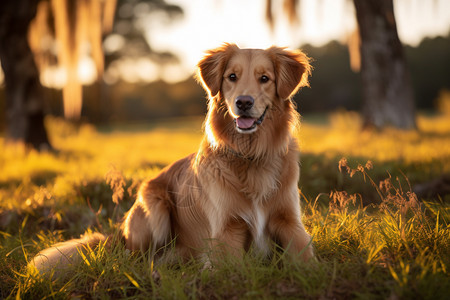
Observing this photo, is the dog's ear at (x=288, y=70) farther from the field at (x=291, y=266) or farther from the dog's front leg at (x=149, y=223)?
the dog's front leg at (x=149, y=223)

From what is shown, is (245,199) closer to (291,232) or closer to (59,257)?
(291,232)

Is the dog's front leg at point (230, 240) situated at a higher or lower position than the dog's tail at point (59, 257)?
higher

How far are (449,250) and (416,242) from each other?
196 millimetres

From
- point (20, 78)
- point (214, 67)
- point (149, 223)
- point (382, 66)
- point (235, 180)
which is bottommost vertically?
point (149, 223)

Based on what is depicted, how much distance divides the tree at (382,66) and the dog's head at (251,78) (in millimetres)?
5050

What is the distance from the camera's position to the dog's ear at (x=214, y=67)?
310cm

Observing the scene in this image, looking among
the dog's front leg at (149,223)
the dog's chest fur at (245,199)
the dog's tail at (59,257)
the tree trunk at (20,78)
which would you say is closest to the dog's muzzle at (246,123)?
the dog's chest fur at (245,199)

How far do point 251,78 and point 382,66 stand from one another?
227 inches

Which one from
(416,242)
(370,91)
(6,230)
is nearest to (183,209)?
(416,242)

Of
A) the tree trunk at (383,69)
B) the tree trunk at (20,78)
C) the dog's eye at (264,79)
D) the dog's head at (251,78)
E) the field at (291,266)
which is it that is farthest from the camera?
the tree trunk at (20,78)

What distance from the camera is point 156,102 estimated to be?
3366 centimetres

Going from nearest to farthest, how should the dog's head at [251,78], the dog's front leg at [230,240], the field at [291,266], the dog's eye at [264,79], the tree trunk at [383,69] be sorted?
the field at [291,266] → the dog's front leg at [230,240] → the dog's head at [251,78] → the dog's eye at [264,79] → the tree trunk at [383,69]

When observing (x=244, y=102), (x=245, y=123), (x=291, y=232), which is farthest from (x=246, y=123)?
(x=291, y=232)

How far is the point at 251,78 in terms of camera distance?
2967 millimetres
